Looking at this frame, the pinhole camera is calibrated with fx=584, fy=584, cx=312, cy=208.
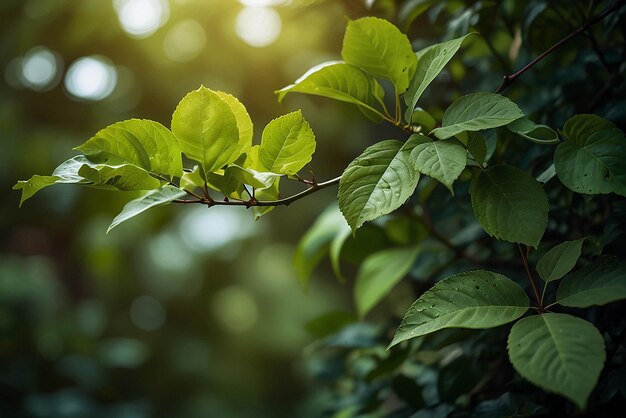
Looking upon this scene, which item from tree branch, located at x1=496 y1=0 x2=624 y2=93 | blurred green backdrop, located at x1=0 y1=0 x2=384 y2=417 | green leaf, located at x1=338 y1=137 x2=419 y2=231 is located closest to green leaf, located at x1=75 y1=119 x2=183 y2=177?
green leaf, located at x1=338 y1=137 x2=419 y2=231

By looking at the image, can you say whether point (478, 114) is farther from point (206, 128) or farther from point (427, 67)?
point (206, 128)

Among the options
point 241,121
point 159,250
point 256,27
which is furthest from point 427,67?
point 159,250

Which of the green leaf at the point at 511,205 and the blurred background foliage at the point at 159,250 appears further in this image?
the blurred background foliage at the point at 159,250

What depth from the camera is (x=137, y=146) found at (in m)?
0.40

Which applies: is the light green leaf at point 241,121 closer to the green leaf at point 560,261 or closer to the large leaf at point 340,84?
the large leaf at point 340,84

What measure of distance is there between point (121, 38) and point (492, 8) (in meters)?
1.32

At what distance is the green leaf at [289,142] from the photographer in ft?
1.37

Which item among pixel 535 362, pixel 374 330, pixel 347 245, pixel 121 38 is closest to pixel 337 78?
pixel 535 362

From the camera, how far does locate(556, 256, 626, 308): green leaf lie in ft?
1.15

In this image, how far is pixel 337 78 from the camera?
1.46 ft

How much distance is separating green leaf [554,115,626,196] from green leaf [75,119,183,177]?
10.7 inches

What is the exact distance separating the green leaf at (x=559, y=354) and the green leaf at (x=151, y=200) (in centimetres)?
23

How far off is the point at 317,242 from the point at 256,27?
3.01 feet

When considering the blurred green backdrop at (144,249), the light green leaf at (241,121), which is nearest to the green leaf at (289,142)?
the light green leaf at (241,121)
